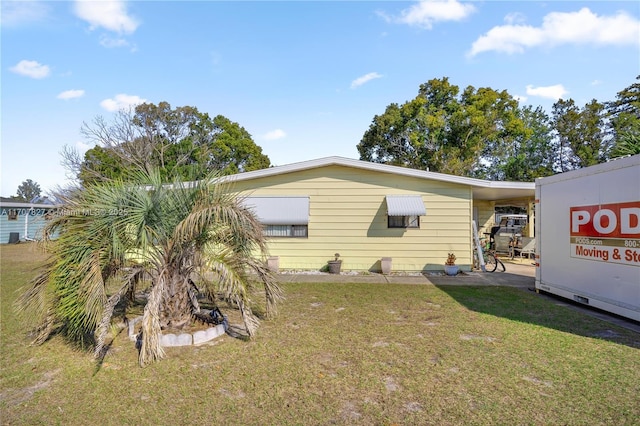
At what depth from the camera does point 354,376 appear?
3.42m

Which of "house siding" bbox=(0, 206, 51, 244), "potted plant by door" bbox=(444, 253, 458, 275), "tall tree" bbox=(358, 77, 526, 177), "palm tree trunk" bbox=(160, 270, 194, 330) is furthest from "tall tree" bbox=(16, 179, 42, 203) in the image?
"potted plant by door" bbox=(444, 253, 458, 275)

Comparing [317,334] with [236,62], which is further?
[236,62]

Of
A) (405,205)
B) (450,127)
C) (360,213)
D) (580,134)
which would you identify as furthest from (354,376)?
(580,134)

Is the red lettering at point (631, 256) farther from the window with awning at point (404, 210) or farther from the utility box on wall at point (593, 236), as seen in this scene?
the window with awning at point (404, 210)

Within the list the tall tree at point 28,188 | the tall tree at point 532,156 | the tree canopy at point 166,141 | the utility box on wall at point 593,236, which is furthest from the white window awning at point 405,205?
the tall tree at point 28,188

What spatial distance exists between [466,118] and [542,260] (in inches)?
678

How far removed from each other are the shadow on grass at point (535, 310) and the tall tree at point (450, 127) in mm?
15691

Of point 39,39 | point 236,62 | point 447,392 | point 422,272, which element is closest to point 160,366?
point 447,392

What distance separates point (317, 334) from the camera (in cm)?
474

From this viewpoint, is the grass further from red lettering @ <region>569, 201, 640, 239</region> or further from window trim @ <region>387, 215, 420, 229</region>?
window trim @ <region>387, 215, 420, 229</region>

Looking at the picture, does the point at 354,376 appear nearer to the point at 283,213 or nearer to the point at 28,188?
the point at 283,213

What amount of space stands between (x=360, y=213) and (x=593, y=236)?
5.71m

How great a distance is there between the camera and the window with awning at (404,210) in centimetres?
966

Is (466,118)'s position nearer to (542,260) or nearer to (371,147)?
(371,147)
